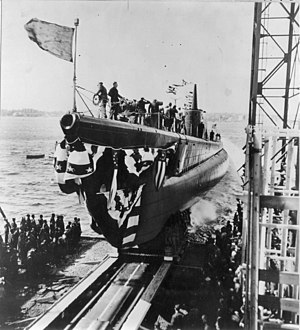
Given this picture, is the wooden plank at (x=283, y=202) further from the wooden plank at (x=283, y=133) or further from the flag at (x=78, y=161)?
the flag at (x=78, y=161)

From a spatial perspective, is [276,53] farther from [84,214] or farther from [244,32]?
[84,214]

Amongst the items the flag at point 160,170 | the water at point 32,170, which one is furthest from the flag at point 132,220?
the water at point 32,170

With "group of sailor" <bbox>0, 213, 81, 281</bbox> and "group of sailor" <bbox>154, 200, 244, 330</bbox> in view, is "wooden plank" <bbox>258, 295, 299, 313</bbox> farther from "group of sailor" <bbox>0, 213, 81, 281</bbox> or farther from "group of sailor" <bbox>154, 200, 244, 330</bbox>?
"group of sailor" <bbox>0, 213, 81, 281</bbox>

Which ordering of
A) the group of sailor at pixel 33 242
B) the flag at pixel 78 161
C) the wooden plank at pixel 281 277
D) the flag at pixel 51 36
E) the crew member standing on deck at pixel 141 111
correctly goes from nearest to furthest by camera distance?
the wooden plank at pixel 281 277 → the flag at pixel 78 161 → the flag at pixel 51 36 → the group of sailor at pixel 33 242 → the crew member standing on deck at pixel 141 111

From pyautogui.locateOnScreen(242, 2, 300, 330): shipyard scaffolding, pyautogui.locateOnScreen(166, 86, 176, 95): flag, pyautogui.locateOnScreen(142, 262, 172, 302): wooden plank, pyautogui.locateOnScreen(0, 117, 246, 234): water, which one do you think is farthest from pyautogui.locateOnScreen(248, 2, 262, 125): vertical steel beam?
pyautogui.locateOnScreen(142, 262, 172, 302): wooden plank

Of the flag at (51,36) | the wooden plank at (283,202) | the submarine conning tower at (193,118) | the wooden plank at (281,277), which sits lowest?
the wooden plank at (281,277)

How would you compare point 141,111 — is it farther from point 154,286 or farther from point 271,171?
point 154,286

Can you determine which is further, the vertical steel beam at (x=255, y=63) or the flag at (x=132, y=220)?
the flag at (x=132, y=220)
